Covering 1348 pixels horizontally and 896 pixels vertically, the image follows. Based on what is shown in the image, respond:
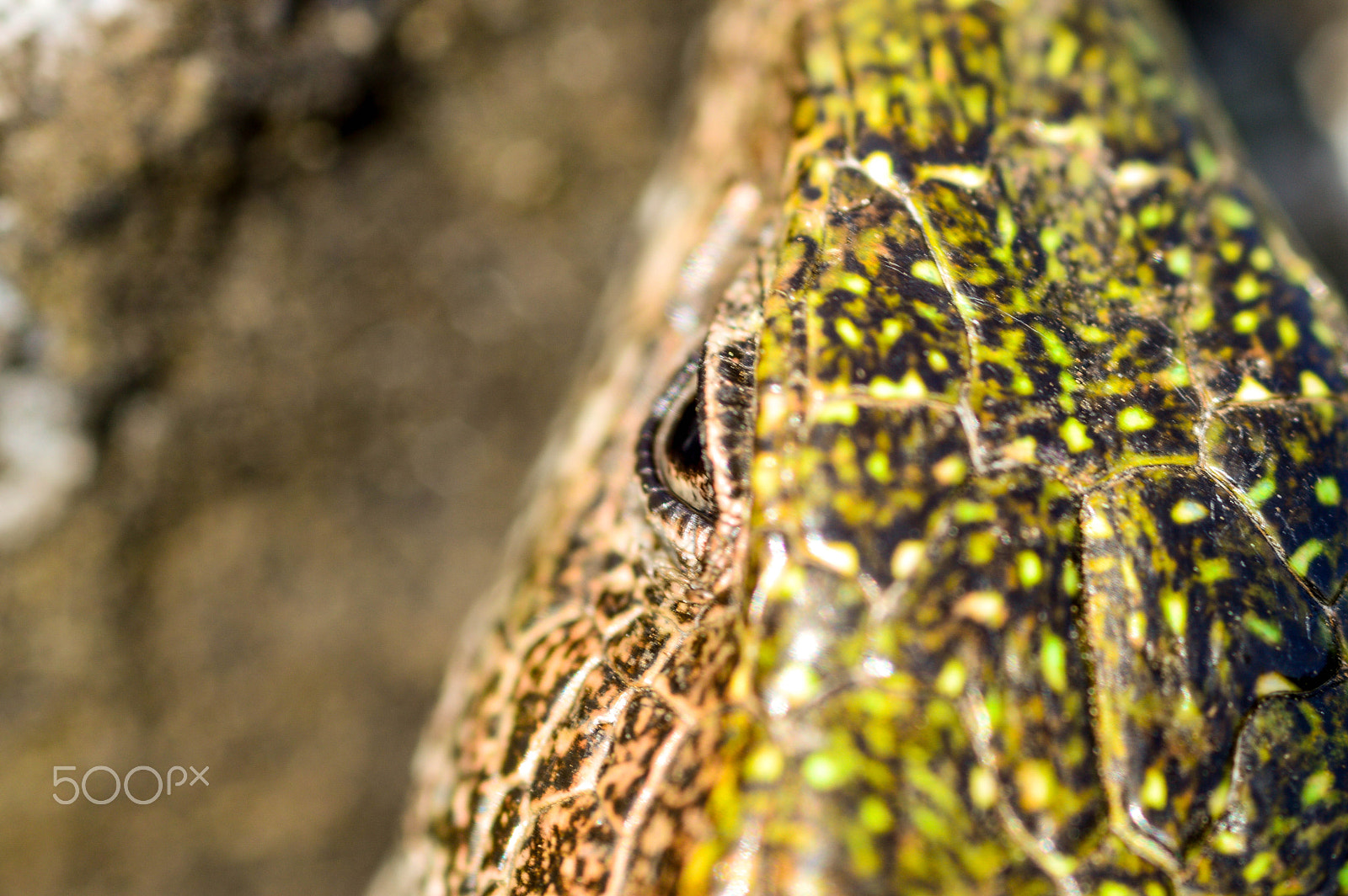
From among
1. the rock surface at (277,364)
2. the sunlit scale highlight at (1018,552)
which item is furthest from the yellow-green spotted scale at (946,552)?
the rock surface at (277,364)

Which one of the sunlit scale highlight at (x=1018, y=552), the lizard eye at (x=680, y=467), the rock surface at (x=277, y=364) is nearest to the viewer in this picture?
the sunlit scale highlight at (x=1018, y=552)

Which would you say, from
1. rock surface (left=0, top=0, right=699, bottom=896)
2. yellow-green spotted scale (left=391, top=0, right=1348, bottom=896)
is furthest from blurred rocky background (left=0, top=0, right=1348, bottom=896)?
yellow-green spotted scale (left=391, top=0, right=1348, bottom=896)

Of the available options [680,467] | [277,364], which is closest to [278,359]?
[277,364]

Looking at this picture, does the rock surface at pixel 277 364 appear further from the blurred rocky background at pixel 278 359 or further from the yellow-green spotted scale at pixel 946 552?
the yellow-green spotted scale at pixel 946 552

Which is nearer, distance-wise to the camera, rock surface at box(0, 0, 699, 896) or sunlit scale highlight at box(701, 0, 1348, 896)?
sunlit scale highlight at box(701, 0, 1348, 896)

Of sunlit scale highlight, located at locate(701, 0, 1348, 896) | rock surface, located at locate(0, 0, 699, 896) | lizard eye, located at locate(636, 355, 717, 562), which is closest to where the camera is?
sunlit scale highlight, located at locate(701, 0, 1348, 896)

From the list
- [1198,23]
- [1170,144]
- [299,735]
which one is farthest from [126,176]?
[1198,23]

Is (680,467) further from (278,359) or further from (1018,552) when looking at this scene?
(278,359)

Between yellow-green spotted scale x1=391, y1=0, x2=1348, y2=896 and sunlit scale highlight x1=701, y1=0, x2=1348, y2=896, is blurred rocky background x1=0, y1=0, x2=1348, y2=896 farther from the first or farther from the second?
sunlit scale highlight x1=701, y1=0, x2=1348, y2=896
